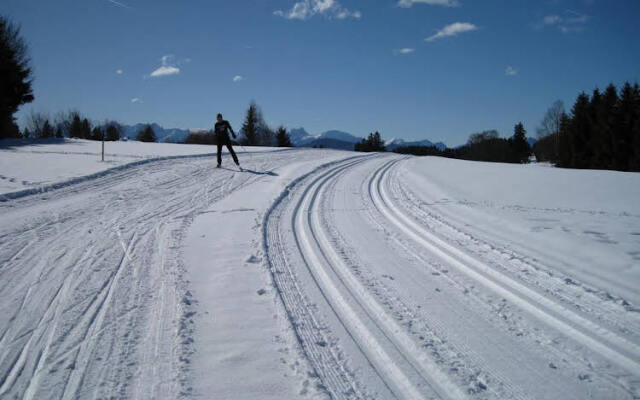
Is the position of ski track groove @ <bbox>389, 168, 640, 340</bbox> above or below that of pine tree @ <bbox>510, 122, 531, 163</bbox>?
below

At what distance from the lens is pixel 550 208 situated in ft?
24.3

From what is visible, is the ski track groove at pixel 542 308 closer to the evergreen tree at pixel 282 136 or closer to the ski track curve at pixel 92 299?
the ski track curve at pixel 92 299

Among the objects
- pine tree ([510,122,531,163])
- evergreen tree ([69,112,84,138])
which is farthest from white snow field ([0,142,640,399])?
pine tree ([510,122,531,163])

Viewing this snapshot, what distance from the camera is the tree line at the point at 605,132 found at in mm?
37594

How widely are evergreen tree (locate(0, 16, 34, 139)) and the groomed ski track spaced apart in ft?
104

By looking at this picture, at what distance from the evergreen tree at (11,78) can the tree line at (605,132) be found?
58808mm

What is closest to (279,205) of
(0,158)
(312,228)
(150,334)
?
(312,228)

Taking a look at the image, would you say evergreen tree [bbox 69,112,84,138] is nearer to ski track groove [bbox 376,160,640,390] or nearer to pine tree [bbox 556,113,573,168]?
ski track groove [bbox 376,160,640,390]

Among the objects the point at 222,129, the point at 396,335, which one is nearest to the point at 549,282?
the point at 396,335

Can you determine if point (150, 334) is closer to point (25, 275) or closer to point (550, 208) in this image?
point (25, 275)

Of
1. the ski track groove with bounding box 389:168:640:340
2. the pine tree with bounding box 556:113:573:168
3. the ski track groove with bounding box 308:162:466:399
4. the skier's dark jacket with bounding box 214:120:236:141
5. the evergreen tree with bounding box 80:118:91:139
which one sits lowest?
the ski track groove with bounding box 308:162:466:399

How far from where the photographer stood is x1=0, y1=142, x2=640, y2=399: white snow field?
7.47 ft

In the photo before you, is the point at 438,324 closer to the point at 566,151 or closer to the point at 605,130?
Answer: the point at 605,130

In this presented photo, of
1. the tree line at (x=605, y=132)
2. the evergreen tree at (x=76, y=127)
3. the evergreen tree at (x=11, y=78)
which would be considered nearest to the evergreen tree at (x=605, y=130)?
the tree line at (x=605, y=132)
